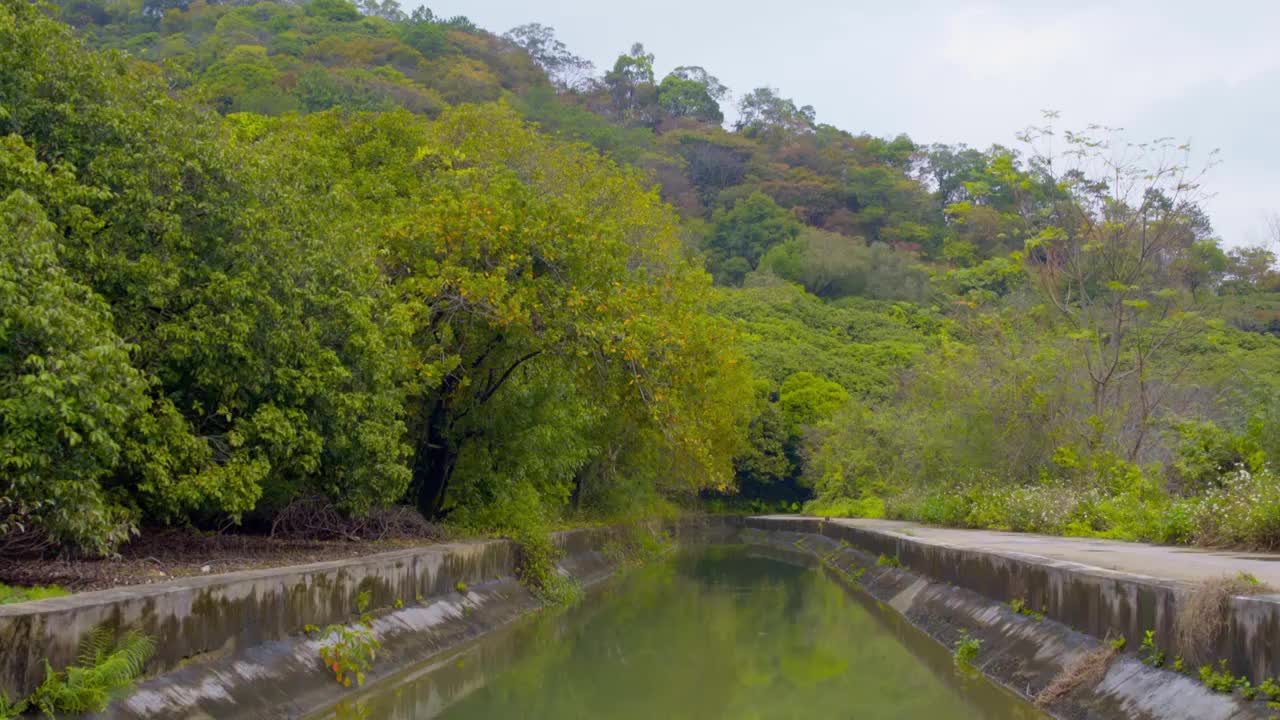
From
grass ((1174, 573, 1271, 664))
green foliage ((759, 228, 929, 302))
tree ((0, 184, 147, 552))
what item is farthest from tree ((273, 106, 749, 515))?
green foliage ((759, 228, 929, 302))

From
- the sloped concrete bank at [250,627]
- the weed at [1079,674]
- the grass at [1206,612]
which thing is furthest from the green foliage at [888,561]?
the grass at [1206,612]

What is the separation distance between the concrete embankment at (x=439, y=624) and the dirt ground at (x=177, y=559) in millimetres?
951

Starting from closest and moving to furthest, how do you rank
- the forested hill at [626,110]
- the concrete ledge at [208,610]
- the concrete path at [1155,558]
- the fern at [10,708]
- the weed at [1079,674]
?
1. the fern at [10,708]
2. the concrete ledge at [208,610]
3. the weed at [1079,674]
4. the concrete path at [1155,558]
5. the forested hill at [626,110]

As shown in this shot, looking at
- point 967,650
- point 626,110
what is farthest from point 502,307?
point 626,110

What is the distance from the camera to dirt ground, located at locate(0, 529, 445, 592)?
929cm

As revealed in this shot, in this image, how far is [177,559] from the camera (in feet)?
38.8

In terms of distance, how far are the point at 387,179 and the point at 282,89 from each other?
4370cm

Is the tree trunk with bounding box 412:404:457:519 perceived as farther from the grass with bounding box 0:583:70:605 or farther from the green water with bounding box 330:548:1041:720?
the grass with bounding box 0:583:70:605

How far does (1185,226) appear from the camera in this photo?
25.8m

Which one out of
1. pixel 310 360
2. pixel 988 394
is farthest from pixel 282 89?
pixel 310 360

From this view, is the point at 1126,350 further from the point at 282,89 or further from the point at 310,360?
the point at 282,89

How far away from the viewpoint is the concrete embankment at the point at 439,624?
6.99 m

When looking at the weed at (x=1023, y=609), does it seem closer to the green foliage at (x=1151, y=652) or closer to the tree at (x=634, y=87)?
the green foliage at (x=1151, y=652)

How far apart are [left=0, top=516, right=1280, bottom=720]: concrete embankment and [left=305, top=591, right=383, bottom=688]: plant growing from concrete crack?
0.42 ft
